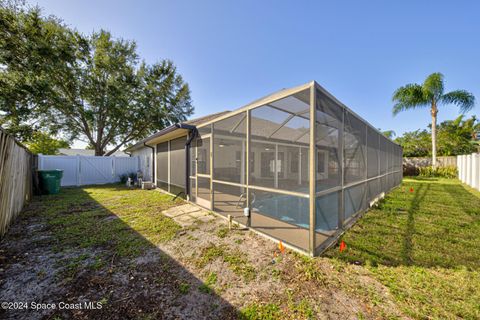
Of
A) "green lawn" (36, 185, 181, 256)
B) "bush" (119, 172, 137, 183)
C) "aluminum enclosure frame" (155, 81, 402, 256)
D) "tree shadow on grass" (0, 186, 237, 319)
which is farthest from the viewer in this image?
"bush" (119, 172, 137, 183)

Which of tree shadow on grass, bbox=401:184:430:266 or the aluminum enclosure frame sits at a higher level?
the aluminum enclosure frame

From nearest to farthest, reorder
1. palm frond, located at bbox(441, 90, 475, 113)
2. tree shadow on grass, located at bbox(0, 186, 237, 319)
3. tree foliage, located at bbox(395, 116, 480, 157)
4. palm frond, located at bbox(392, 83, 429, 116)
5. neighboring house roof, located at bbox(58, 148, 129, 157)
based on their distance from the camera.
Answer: tree shadow on grass, located at bbox(0, 186, 237, 319), palm frond, located at bbox(441, 90, 475, 113), palm frond, located at bbox(392, 83, 429, 116), tree foliage, located at bbox(395, 116, 480, 157), neighboring house roof, located at bbox(58, 148, 129, 157)

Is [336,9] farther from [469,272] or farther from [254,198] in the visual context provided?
[469,272]

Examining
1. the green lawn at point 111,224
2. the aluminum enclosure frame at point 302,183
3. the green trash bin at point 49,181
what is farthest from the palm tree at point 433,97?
the green trash bin at point 49,181

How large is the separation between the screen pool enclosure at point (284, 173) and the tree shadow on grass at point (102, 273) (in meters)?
1.53

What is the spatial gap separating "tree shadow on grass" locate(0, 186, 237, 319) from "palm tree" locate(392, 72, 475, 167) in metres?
16.9

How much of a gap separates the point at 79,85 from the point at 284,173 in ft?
52.6

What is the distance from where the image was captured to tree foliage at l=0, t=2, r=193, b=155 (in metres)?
10.8

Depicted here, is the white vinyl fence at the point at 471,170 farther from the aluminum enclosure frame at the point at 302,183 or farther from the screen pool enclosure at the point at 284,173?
the aluminum enclosure frame at the point at 302,183

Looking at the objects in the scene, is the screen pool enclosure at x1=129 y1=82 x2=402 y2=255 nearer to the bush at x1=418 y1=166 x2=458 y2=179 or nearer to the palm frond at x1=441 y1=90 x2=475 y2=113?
the bush at x1=418 y1=166 x2=458 y2=179

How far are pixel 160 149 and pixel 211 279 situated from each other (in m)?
6.87

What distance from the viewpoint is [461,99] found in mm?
11875

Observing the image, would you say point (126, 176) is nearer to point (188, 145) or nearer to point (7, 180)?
point (188, 145)

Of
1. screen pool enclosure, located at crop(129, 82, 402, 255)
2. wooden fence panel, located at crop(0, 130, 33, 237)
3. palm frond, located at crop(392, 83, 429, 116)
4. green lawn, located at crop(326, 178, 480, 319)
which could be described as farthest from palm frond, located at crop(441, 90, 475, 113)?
wooden fence panel, located at crop(0, 130, 33, 237)
